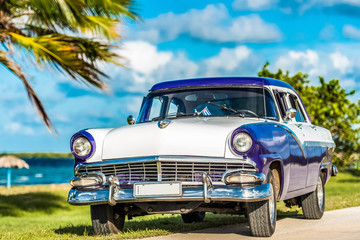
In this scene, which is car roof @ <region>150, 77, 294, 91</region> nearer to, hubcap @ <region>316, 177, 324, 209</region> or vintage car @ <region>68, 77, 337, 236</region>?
vintage car @ <region>68, 77, 337, 236</region>

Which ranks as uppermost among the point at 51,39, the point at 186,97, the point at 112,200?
the point at 51,39

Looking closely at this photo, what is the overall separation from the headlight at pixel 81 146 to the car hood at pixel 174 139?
198 millimetres

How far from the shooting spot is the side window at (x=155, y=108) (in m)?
8.52

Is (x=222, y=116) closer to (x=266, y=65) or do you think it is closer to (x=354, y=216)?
(x=354, y=216)

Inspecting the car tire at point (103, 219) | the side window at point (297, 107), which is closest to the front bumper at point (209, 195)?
the car tire at point (103, 219)

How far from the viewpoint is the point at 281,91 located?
28.2ft

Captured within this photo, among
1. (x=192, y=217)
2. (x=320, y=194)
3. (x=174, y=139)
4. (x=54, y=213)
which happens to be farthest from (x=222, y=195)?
(x=54, y=213)

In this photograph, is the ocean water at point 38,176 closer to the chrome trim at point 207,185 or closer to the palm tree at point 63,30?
the palm tree at point 63,30

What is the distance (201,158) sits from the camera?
21.9 feet

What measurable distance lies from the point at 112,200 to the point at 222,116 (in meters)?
1.76

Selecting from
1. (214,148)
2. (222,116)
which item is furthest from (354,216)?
(214,148)

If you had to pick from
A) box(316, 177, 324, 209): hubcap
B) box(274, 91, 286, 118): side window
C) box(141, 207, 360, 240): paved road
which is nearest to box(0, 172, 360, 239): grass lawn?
box(141, 207, 360, 240): paved road

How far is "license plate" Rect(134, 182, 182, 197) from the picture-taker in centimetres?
658

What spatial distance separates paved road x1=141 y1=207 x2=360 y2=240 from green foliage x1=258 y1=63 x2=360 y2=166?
65.6ft
